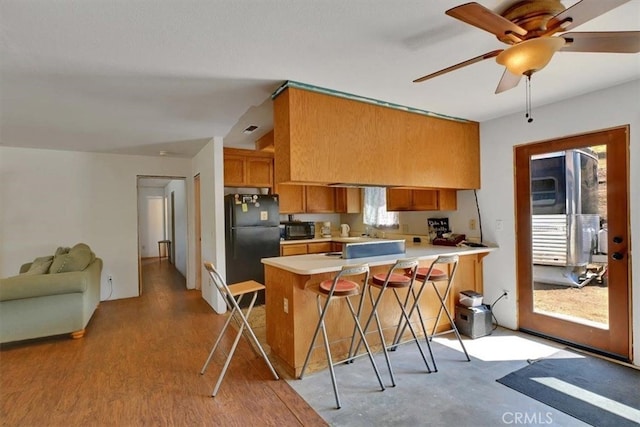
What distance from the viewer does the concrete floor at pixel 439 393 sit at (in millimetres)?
1960

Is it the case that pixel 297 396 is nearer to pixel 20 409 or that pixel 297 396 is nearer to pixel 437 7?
pixel 20 409

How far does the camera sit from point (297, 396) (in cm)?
222

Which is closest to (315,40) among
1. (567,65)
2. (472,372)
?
(567,65)

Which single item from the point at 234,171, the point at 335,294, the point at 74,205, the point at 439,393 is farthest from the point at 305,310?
the point at 74,205

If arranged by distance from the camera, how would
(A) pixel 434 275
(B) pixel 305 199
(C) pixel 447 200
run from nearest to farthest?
(A) pixel 434 275, (C) pixel 447 200, (B) pixel 305 199

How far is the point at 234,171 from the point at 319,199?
1.51 metres

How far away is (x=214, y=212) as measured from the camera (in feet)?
13.4

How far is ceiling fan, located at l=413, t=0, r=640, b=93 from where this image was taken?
1.41 m

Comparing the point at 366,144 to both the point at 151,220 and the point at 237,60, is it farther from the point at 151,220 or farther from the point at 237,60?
the point at 151,220

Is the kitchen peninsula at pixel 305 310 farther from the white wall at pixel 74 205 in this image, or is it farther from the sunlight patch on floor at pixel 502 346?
the white wall at pixel 74 205

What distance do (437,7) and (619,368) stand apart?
3.09 m

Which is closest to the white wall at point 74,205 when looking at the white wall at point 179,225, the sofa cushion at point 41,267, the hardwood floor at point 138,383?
the sofa cushion at point 41,267

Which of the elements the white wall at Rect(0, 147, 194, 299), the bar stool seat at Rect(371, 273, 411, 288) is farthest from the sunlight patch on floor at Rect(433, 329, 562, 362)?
the white wall at Rect(0, 147, 194, 299)

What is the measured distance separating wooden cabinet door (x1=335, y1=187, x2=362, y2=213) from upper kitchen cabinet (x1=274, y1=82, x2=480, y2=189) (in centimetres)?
216
